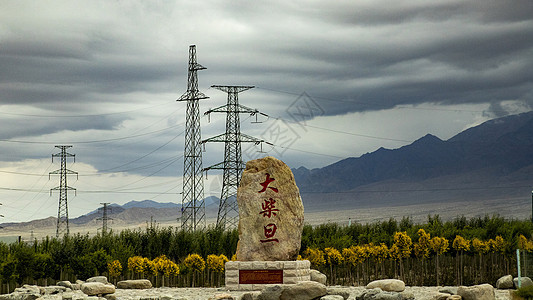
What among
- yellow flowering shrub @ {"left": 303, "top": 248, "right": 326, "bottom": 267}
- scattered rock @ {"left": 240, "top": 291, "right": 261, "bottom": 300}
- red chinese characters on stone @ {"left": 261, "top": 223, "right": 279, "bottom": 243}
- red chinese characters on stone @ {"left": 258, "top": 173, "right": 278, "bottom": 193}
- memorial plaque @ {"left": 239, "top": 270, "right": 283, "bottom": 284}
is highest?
red chinese characters on stone @ {"left": 258, "top": 173, "right": 278, "bottom": 193}

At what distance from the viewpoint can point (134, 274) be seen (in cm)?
2553

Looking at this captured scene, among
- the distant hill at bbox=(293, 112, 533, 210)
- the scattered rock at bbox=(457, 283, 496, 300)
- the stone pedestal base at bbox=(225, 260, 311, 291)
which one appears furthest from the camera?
the distant hill at bbox=(293, 112, 533, 210)

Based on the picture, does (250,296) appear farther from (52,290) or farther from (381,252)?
(52,290)

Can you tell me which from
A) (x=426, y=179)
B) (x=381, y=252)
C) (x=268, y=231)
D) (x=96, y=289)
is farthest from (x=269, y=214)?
(x=426, y=179)

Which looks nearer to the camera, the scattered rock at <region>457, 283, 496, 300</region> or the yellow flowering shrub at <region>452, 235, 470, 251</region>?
the scattered rock at <region>457, 283, 496, 300</region>

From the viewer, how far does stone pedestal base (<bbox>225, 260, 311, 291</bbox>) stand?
21.4 metres

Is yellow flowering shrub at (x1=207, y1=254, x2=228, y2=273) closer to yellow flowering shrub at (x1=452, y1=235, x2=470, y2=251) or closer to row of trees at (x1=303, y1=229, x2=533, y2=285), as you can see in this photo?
row of trees at (x1=303, y1=229, x2=533, y2=285)

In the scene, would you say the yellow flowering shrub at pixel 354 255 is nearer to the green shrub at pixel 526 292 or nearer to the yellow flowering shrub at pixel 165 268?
the yellow flowering shrub at pixel 165 268

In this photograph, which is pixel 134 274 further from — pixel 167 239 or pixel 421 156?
pixel 421 156

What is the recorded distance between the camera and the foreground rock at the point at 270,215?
21734mm

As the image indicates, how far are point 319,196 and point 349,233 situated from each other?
4799 inches

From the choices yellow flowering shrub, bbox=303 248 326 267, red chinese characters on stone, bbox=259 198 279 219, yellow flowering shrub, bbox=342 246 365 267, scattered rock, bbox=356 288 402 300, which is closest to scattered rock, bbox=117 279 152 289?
red chinese characters on stone, bbox=259 198 279 219

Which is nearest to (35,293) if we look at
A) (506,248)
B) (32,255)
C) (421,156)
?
(32,255)

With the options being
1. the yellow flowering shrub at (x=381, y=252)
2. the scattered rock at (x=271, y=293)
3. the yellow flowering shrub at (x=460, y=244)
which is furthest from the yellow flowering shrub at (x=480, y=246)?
the scattered rock at (x=271, y=293)
